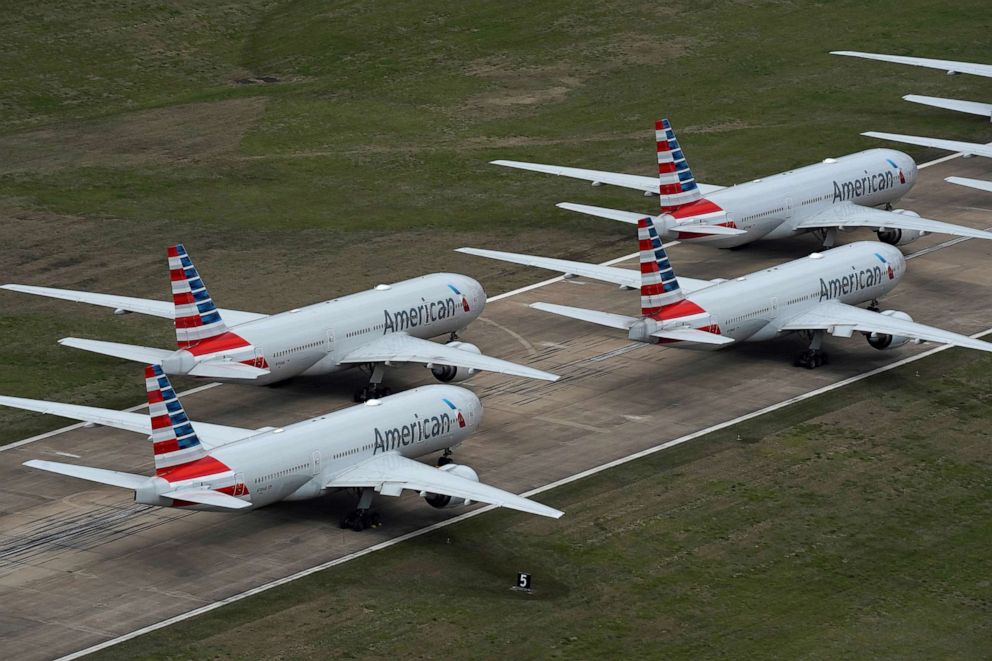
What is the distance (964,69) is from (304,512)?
74.1m

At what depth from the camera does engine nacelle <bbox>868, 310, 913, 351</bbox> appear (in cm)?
8938

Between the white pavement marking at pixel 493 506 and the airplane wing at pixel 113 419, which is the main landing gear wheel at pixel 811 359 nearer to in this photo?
the white pavement marking at pixel 493 506

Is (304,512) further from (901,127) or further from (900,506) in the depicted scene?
(901,127)

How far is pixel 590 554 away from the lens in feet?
232

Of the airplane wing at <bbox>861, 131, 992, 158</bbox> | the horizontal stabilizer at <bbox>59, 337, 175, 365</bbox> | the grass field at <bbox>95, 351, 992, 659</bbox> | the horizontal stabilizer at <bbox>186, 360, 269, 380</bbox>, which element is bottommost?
the grass field at <bbox>95, 351, 992, 659</bbox>

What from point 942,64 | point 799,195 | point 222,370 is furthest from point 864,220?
→ point 222,370

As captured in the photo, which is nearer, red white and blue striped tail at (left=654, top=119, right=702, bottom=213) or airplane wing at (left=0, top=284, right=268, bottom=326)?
airplane wing at (left=0, top=284, right=268, bottom=326)

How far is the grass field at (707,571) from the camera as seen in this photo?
64.1m

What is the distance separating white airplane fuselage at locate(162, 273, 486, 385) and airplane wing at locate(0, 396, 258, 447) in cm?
639

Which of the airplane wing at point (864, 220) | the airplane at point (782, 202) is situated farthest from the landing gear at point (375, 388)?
the airplane wing at point (864, 220)

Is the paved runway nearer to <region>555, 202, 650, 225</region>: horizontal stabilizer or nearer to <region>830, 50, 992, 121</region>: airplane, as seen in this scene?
<region>555, 202, 650, 225</region>: horizontal stabilizer

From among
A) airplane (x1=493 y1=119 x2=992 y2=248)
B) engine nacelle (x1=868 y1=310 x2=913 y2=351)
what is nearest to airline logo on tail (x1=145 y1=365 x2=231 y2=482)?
engine nacelle (x1=868 y1=310 x2=913 y2=351)

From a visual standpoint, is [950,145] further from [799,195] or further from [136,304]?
[136,304]

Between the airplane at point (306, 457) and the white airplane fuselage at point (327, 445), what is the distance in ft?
0.13
